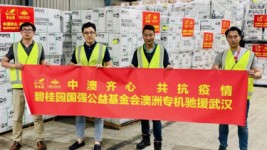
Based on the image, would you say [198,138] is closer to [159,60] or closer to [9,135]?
[159,60]

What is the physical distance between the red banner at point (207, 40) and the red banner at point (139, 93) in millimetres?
5136

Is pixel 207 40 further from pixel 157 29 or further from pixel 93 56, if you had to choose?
pixel 93 56

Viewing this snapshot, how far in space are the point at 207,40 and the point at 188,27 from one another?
4.48 feet

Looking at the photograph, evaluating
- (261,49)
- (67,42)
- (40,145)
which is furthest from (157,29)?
(261,49)

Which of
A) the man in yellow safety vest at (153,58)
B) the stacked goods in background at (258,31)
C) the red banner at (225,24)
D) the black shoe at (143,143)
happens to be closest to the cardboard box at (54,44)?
the man in yellow safety vest at (153,58)

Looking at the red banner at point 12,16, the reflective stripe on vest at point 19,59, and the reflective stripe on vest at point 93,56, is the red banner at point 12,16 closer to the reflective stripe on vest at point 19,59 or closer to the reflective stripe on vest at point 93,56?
the reflective stripe on vest at point 19,59

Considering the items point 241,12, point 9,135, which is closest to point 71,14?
point 9,135

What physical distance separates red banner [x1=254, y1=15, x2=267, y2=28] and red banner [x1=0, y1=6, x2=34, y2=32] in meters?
7.35

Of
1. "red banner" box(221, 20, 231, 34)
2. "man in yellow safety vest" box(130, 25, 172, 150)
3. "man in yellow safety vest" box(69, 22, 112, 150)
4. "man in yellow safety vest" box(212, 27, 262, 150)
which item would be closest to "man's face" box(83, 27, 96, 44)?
"man in yellow safety vest" box(69, 22, 112, 150)

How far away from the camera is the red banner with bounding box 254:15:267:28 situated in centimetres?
992

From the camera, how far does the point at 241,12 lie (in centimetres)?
1074

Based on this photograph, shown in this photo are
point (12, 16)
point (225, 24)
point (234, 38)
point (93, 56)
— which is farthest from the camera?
point (225, 24)

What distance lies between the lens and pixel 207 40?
9.01 metres

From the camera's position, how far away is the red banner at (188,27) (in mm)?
7705
